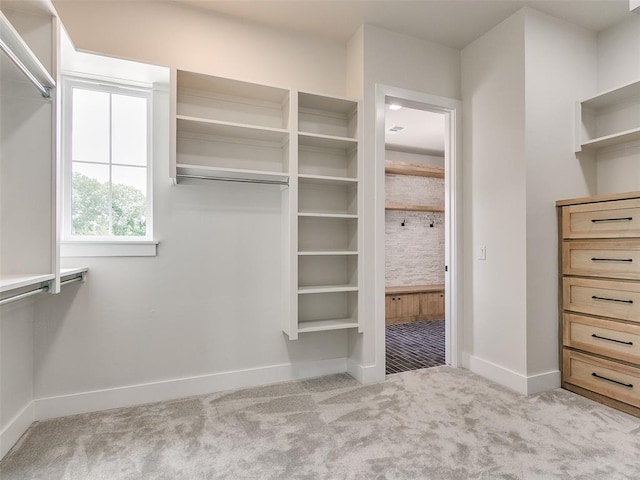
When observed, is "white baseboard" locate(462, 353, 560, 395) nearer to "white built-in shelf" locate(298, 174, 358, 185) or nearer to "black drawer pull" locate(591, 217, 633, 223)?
"black drawer pull" locate(591, 217, 633, 223)

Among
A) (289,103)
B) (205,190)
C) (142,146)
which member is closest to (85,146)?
(142,146)

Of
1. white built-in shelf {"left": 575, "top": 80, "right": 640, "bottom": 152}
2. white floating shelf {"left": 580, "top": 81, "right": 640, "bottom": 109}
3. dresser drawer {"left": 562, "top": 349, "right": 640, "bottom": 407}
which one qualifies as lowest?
dresser drawer {"left": 562, "top": 349, "right": 640, "bottom": 407}

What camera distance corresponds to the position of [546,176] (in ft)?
8.36

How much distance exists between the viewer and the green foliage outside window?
7.53ft

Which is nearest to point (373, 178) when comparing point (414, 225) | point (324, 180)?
point (324, 180)

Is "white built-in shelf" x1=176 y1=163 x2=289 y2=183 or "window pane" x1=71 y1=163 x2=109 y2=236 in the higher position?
"white built-in shelf" x1=176 y1=163 x2=289 y2=183

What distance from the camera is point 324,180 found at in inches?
104

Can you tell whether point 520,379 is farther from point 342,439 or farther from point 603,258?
point 342,439

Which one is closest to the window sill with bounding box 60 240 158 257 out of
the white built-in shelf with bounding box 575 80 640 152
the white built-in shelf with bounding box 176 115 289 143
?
the white built-in shelf with bounding box 176 115 289 143

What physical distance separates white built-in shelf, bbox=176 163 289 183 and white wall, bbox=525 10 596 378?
1.79 meters

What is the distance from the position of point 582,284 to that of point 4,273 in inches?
135

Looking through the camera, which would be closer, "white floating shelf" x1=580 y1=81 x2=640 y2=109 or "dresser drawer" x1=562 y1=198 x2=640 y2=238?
"dresser drawer" x1=562 y1=198 x2=640 y2=238

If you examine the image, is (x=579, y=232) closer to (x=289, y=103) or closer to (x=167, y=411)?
(x=289, y=103)

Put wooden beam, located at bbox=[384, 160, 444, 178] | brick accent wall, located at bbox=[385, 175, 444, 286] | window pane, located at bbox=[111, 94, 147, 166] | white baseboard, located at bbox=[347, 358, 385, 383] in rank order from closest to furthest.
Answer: window pane, located at bbox=[111, 94, 147, 166]
white baseboard, located at bbox=[347, 358, 385, 383]
wooden beam, located at bbox=[384, 160, 444, 178]
brick accent wall, located at bbox=[385, 175, 444, 286]
